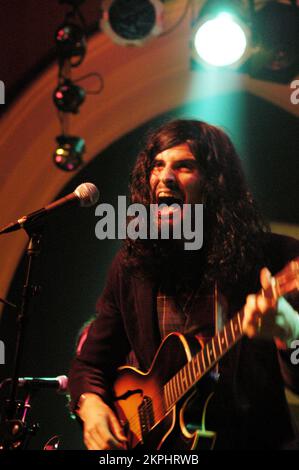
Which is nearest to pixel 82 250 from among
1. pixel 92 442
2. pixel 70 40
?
pixel 70 40

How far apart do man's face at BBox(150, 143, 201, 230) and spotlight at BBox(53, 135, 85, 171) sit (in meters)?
1.20

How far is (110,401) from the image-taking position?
244cm

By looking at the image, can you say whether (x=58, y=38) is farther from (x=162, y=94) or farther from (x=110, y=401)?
(x=110, y=401)

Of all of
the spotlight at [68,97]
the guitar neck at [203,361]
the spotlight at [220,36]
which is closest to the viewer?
the guitar neck at [203,361]

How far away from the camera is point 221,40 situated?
3.54 metres

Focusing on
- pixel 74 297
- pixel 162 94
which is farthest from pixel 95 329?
pixel 162 94

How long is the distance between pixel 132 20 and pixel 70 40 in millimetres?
390

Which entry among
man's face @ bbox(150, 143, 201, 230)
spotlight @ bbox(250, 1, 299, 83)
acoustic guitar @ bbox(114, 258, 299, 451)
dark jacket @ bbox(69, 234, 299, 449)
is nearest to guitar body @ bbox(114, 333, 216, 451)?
acoustic guitar @ bbox(114, 258, 299, 451)

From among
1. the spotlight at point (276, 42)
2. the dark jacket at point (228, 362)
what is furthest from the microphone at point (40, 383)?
the spotlight at point (276, 42)

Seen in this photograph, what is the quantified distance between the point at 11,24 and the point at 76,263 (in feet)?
5.63

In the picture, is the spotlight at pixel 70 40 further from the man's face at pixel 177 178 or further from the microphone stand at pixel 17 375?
the microphone stand at pixel 17 375

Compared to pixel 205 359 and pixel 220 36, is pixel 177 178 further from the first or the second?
pixel 220 36

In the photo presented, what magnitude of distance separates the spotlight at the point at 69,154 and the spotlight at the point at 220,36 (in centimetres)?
92

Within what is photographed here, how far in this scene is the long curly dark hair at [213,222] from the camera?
2502mm
